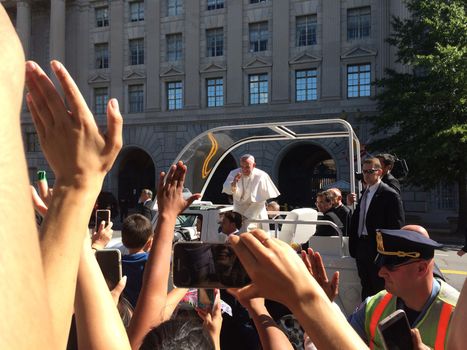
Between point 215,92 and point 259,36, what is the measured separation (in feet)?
15.5

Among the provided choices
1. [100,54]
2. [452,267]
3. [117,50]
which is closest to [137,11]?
[117,50]

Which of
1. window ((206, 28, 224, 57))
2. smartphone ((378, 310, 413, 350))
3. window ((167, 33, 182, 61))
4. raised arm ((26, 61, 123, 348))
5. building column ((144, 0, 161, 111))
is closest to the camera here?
raised arm ((26, 61, 123, 348))

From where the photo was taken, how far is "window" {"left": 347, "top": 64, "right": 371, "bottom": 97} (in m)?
28.1

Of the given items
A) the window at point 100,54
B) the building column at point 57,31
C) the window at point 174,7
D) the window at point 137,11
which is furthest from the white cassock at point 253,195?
the building column at point 57,31

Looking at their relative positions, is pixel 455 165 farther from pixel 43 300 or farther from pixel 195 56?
pixel 43 300

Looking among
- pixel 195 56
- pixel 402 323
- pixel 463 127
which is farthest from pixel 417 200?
pixel 402 323

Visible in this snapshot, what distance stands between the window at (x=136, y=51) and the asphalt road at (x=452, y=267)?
25544 mm

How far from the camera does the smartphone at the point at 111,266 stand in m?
2.13

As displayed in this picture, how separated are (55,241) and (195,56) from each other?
32.1 metres

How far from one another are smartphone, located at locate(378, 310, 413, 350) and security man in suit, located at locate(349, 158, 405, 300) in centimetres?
362

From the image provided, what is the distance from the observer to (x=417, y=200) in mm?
26500

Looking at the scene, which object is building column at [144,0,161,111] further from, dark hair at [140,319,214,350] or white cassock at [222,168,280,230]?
dark hair at [140,319,214,350]

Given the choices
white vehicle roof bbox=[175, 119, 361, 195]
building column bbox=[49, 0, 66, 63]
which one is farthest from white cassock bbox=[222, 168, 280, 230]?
building column bbox=[49, 0, 66, 63]

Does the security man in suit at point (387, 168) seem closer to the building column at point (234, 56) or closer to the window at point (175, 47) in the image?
the building column at point (234, 56)
